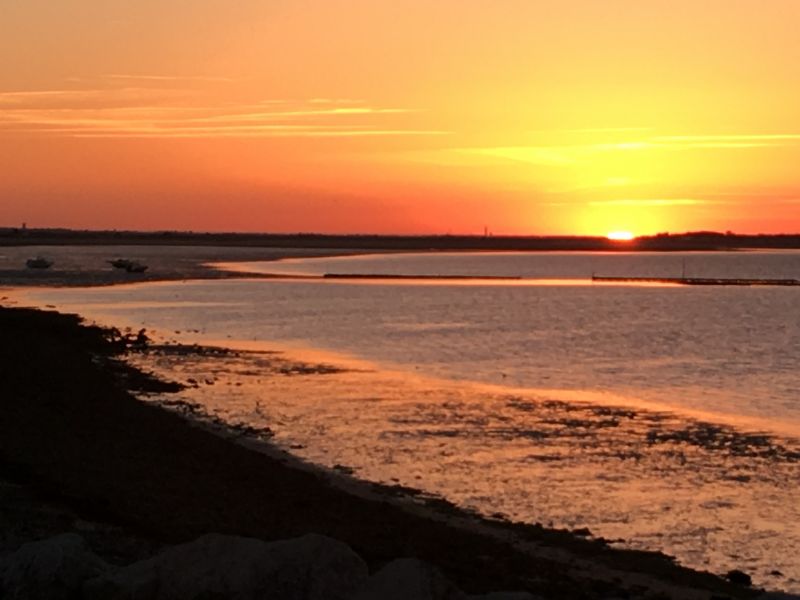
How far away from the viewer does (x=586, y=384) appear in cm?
3803

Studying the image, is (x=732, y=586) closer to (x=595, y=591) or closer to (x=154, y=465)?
(x=595, y=591)

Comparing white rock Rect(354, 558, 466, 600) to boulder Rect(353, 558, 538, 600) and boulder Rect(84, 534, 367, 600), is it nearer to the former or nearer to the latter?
boulder Rect(353, 558, 538, 600)

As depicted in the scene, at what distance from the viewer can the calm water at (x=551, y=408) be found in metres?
19.9

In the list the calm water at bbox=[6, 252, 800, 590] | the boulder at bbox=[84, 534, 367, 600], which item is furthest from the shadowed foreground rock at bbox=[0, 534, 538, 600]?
the calm water at bbox=[6, 252, 800, 590]

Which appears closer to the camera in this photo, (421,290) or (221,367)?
(221,367)

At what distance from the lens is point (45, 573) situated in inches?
357

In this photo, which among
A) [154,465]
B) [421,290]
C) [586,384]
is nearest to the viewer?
[154,465]

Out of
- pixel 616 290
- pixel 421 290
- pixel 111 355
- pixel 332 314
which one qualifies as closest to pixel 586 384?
pixel 111 355

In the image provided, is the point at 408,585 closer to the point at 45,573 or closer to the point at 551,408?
the point at 45,573

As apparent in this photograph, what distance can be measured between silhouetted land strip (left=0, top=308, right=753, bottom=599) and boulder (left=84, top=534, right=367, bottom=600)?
4.82m

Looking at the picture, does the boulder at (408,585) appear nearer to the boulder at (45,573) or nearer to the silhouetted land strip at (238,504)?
the boulder at (45,573)

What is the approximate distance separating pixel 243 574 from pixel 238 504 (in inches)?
356

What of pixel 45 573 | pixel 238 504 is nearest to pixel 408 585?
pixel 45 573

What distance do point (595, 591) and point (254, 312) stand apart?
174 ft
